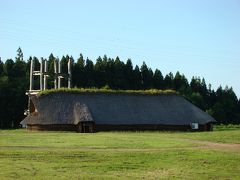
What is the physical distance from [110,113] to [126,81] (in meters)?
42.8

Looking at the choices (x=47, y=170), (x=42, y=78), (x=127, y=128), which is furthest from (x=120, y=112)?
(x=47, y=170)

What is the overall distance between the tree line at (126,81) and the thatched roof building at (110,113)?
23692 mm

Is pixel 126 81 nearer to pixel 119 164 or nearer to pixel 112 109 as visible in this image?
pixel 112 109

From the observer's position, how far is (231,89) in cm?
11512

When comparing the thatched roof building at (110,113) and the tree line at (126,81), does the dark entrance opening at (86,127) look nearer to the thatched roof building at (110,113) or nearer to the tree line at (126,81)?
the thatched roof building at (110,113)

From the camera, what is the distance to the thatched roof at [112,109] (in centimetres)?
5750

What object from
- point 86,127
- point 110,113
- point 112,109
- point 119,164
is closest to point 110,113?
point 110,113

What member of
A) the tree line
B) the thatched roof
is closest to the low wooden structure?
the thatched roof

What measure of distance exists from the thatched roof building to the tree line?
933 inches

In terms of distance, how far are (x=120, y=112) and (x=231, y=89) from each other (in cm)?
6183

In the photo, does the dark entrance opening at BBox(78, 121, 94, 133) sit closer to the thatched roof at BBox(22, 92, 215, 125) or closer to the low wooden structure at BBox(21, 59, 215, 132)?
the low wooden structure at BBox(21, 59, 215, 132)

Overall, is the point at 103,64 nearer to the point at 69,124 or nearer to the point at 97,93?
the point at 97,93

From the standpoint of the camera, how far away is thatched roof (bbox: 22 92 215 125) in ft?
189


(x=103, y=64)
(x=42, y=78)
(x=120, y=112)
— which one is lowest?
(x=120, y=112)
